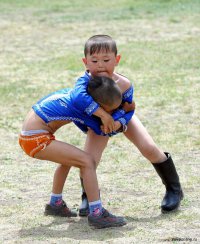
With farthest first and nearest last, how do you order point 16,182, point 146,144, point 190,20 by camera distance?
point 190,20
point 16,182
point 146,144

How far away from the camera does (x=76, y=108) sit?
5340mm

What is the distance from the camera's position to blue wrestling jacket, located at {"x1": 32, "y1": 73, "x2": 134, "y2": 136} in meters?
5.27

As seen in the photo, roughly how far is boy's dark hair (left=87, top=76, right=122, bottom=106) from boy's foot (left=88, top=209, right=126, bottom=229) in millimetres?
737

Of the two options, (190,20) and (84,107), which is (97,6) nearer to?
(190,20)

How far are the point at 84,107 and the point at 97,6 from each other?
51.6ft

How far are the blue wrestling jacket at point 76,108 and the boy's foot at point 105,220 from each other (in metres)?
0.55

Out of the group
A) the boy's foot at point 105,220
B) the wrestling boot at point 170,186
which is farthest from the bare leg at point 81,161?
the wrestling boot at point 170,186

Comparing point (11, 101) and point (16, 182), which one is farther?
point (11, 101)

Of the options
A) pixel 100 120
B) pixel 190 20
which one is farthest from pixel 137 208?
pixel 190 20

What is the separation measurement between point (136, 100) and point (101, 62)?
452 cm

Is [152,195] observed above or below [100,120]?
below

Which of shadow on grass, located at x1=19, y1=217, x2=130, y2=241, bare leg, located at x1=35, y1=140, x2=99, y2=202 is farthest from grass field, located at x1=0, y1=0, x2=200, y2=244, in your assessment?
bare leg, located at x1=35, y1=140, x2=99, y2=202

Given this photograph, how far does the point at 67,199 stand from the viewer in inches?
244

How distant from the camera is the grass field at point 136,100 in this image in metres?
5.50
